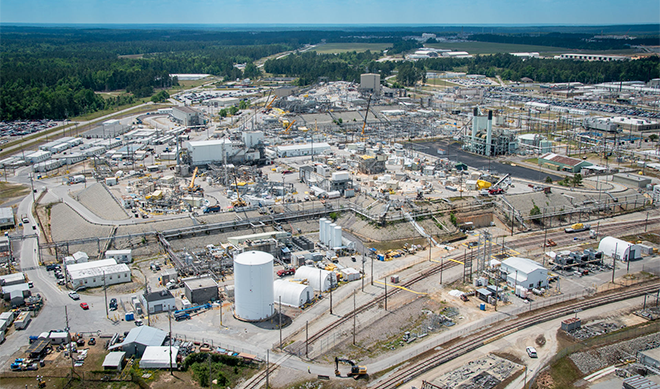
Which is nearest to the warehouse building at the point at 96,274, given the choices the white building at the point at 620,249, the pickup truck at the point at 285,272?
the pickup truck at the point at 285,272

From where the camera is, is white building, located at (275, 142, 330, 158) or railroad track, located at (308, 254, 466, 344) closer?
railroad track, located at (308, 254, 466, 344)

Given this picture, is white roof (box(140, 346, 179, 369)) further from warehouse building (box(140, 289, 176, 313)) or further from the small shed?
warehouse building (box(140, 289, 176, 313))

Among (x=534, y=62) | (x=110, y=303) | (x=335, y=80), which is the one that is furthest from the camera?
(x=534, y=62)

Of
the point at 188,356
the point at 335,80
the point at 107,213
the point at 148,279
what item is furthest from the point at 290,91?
the point at 188,356

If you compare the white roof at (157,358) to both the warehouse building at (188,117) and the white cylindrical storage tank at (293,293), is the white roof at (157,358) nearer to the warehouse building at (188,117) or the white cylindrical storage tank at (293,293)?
the white cylindrical storage tank at (293,293)

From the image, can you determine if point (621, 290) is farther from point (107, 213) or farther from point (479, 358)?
point (107, 213)

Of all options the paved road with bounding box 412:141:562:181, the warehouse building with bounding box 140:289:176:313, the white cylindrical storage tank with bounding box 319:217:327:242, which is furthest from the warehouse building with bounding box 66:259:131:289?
the paved road with bounding box 412:141:562:181

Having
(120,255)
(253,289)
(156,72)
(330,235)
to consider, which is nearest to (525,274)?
(330,235)
